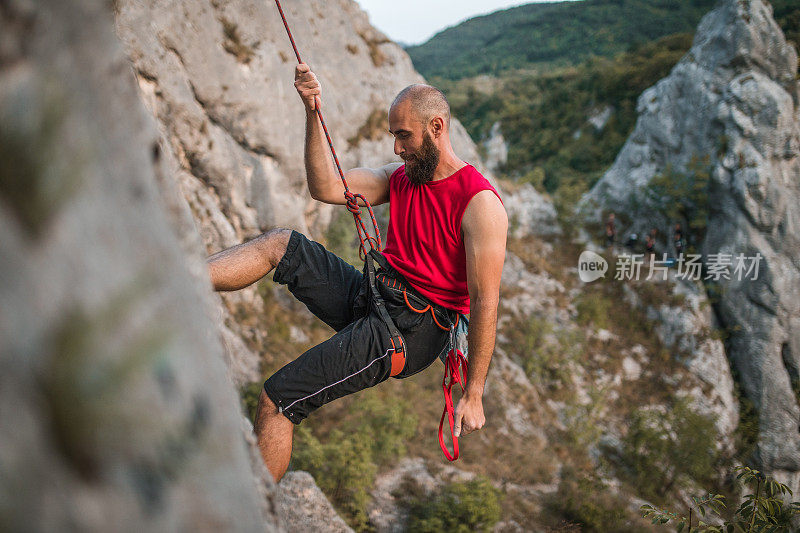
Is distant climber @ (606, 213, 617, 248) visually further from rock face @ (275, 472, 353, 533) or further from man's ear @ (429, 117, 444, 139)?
man's ear @ (429, 117, 444, 139)

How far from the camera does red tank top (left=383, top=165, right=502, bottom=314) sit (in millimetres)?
2658

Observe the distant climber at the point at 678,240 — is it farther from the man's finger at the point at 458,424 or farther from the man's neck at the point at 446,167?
the man's finger at the point at 458,424

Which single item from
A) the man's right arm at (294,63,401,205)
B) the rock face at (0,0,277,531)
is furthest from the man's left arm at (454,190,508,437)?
the rock face at (0,0,277,531)

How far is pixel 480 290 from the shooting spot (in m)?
2.43

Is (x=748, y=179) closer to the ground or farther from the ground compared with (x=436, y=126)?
closer to the ground

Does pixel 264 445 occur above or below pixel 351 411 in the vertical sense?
above

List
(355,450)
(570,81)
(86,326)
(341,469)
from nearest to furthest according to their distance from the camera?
(86,326) < (341,469) < (355,450) < (570,81)

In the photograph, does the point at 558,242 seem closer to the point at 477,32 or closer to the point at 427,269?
the point at 427,269

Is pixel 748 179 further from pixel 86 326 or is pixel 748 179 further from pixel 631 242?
pixel 86 326

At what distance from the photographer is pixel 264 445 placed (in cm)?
236

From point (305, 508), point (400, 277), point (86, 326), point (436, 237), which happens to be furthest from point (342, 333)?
point (86, 326)

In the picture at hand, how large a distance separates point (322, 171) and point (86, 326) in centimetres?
252

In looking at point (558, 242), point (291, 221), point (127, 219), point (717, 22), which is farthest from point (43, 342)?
point (717, 22)

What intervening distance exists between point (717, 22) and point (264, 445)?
19.6m
